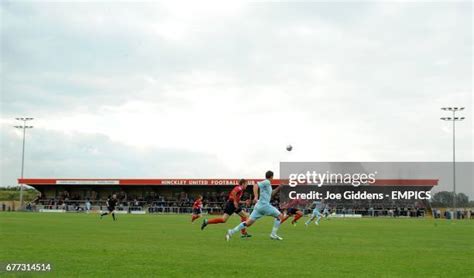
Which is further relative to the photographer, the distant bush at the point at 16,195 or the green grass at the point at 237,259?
the distant bush at the point at 16,195

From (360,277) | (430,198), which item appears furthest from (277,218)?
(430,198)

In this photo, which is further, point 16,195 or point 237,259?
point 16,195

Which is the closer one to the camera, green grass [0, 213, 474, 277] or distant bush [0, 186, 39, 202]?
green grass [0, 213, 474, 277]

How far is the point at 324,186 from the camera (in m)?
71.5

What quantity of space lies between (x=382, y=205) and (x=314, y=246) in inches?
2262

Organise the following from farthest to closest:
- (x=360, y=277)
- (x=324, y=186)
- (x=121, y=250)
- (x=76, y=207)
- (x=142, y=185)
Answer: (x=142, y=185)
(x=76, y=207)
(x=324, y=186)
(x=121, y=250)
(x=360, y=277)

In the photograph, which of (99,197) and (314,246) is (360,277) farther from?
(99,197)

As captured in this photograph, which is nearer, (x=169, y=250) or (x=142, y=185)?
(x=169, y=250)

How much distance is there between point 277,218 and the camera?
1936 centimetres

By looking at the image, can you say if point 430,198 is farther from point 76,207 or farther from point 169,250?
point 169,250

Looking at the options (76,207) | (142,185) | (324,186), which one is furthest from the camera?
(142,185)

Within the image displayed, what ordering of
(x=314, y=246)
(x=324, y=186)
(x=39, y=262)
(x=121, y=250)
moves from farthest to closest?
1. (x=324, y=186)
2. (x=314, y=246)
3. (x=121, y=250)
4. (x=39, y=262)

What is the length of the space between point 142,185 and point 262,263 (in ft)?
245

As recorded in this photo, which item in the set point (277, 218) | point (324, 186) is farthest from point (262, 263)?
point (324, 186)
